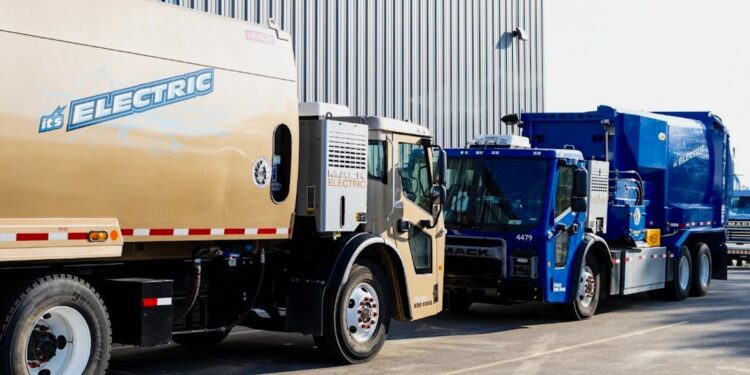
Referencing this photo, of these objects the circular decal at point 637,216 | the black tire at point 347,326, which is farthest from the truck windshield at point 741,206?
the black tire at point 347,326

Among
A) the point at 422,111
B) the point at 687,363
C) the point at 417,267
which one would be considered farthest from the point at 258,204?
the point at 422,111

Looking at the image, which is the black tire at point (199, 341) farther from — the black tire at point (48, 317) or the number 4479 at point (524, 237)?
the number 4479 at point (524, 237)

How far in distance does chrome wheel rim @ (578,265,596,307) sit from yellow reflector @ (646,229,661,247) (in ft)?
7.65

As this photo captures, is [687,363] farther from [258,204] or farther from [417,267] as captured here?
[258,204]

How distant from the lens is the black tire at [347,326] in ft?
32.8

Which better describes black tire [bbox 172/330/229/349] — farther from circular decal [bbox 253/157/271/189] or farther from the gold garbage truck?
circular decal [bbox 253/157/271/189]

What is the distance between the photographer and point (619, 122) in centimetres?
1630

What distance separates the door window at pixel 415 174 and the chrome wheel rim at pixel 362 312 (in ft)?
3.99

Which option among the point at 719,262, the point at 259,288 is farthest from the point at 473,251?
the point at 719,262

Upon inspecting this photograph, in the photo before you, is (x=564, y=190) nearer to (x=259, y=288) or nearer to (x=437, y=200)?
(x=437, y=200)

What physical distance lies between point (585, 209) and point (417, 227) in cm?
360

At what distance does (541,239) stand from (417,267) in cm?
280

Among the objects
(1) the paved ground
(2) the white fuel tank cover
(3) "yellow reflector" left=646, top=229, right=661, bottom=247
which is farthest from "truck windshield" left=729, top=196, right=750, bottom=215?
(2) the white fuel tank cover

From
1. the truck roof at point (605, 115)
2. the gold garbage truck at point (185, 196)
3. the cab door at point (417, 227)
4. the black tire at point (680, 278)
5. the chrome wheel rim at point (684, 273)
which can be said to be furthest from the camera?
the chrome wheel rim at point (684, 273)
